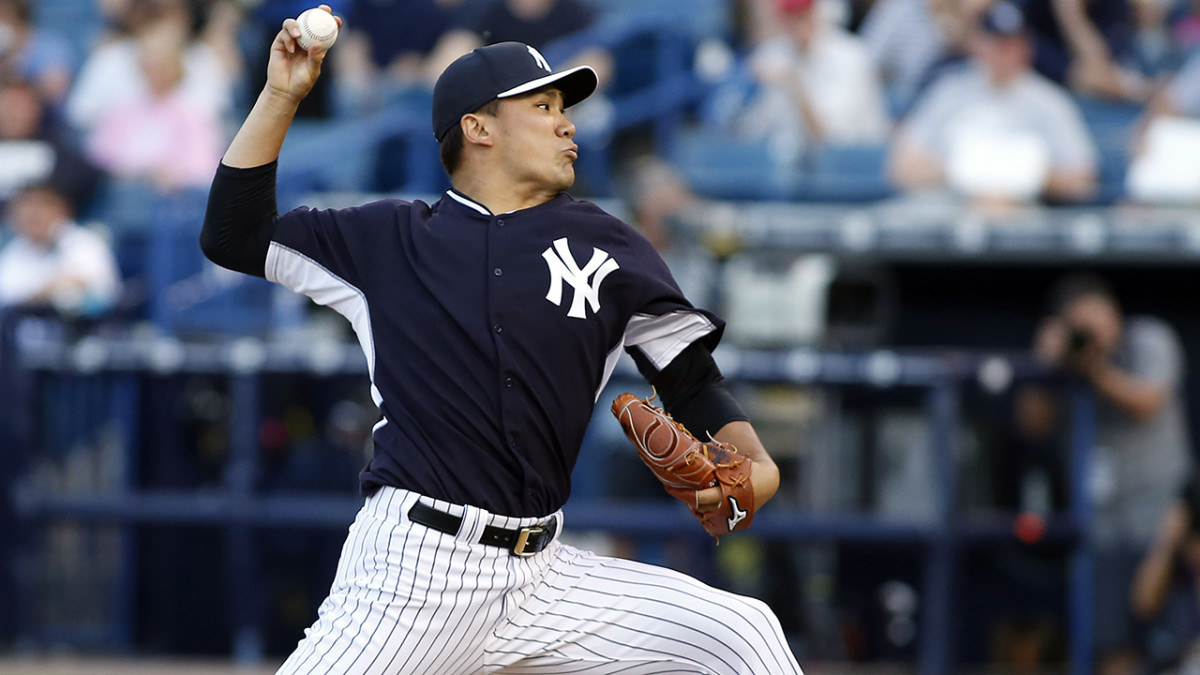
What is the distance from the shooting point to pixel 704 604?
8.97 feet

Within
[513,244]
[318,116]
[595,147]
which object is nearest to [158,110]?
[318,116]

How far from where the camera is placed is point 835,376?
551cm

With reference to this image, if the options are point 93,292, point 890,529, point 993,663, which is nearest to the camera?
point 890,529

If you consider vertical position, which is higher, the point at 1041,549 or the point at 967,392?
the point at 967,392

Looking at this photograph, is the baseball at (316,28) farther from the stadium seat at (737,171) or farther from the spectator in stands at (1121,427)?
the stadium seat at (737,171)

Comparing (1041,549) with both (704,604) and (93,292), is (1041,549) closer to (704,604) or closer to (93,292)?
(704,604)

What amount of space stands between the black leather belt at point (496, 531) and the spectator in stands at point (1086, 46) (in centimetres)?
478

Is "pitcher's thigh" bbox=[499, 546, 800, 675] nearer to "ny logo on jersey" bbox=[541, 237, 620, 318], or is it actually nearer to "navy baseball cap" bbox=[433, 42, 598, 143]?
"ny logo on jersey" bbox=[541, 237, 620, 318]

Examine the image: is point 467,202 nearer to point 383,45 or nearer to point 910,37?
point 910,37

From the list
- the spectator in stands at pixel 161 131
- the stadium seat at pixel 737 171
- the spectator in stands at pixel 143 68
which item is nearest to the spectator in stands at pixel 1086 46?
the stadium seat at pixel 737 171

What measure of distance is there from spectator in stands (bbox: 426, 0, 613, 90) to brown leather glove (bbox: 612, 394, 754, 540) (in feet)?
→ 15.5

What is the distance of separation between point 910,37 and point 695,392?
182 inches

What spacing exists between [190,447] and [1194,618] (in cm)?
383

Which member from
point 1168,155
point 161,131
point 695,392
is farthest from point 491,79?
point 161,131
